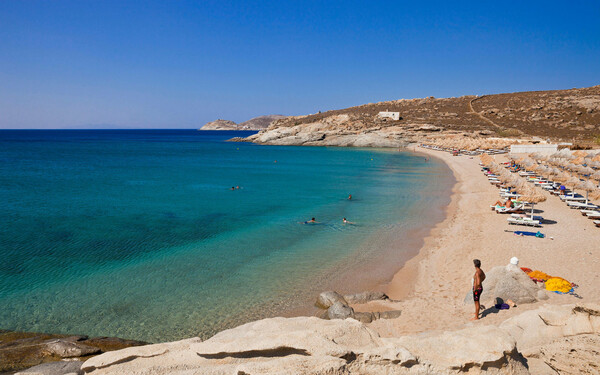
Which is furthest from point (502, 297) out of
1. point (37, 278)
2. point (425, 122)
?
point (425, 122)

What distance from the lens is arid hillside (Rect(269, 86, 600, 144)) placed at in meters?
69.6

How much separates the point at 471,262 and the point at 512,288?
370 cm

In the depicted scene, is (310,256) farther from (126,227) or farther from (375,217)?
(126,227)

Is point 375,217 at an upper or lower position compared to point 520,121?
lower

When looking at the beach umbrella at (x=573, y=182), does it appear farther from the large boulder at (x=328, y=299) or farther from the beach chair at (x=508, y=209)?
the large boulder at (x=328, y=299)

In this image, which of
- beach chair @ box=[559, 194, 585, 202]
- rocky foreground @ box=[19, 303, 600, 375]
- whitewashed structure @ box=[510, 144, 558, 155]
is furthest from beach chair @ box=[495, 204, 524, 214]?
whitewashed structure @ box=[510, 144, 558, 155]

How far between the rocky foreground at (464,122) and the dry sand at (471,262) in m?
56.4

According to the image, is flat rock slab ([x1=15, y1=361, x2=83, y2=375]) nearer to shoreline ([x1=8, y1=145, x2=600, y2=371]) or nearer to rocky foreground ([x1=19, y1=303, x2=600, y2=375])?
rocky foreground ([x1=19, y1=303, x2=600, y2=375])

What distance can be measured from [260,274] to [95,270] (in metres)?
6.48

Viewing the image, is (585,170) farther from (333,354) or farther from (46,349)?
(46,349)

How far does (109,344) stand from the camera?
8.03 meters

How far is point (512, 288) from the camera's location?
31.1 feet

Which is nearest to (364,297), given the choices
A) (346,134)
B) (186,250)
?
(186,250)

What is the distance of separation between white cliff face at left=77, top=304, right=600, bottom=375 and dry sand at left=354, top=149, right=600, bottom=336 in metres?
3.61
